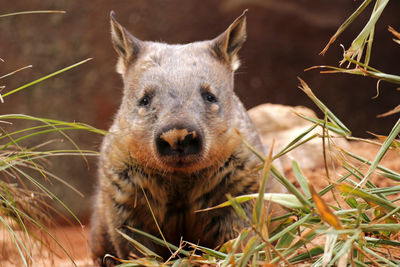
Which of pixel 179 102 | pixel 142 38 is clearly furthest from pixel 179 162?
pixel 142 38

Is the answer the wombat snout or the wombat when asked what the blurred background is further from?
the wombat snout

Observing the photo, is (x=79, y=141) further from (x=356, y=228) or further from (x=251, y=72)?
(x=356, y=228)

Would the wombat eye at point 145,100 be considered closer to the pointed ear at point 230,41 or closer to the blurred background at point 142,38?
the pointed ear at point 230,41

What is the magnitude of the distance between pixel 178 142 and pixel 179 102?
0.28m

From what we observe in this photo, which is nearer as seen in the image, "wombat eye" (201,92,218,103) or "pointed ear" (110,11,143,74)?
"wombat eye" (201,92,218,103)

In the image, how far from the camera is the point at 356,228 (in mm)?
1671

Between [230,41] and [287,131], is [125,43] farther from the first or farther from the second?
[287,131]

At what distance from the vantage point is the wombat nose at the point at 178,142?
235cm

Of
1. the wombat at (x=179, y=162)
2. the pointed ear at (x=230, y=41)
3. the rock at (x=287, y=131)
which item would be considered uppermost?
the pointed ear at (x=230, y=41)

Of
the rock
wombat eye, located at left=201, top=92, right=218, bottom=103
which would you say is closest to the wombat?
wombat eye, located at left=201, top=92, right=218, bottom=103

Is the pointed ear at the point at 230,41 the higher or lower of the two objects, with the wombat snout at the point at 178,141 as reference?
higher

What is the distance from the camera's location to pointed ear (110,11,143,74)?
9.87ft

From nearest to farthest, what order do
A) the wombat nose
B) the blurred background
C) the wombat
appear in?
A: the wombat nose
the wombat
the blurred background

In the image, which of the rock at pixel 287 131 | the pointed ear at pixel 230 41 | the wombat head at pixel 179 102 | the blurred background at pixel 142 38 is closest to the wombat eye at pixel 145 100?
the wombat head at pixel 179 102
